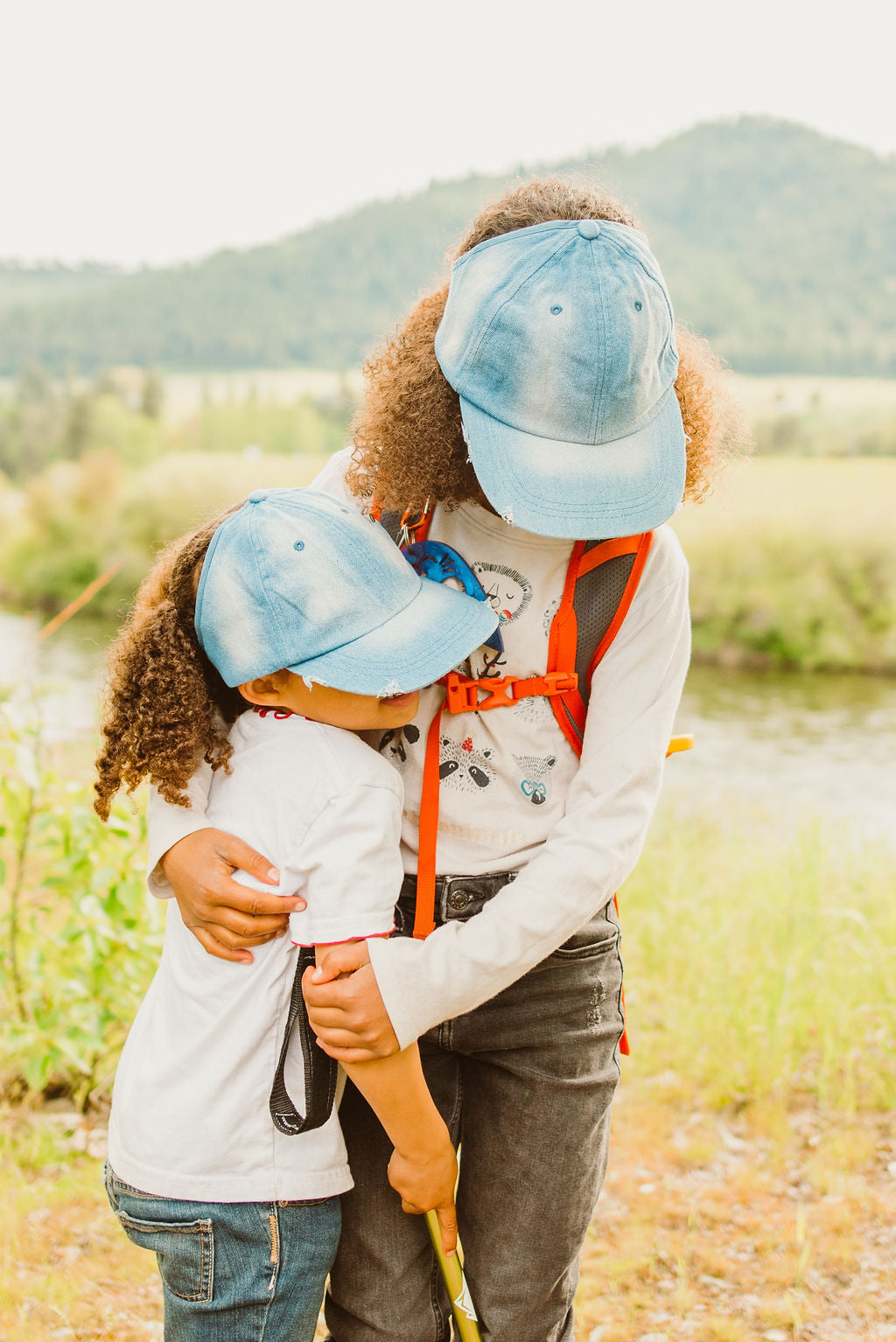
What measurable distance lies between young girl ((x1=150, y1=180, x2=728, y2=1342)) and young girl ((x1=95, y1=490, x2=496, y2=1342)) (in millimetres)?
60

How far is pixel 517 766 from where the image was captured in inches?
50.1

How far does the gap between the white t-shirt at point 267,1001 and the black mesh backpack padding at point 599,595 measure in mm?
311

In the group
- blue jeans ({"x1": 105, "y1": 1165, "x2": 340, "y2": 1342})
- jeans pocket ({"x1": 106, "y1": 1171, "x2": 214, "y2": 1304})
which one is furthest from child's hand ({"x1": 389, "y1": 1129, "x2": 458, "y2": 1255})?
jeans pocket ({"x1": 106, "y1": 1171, "x2": 214, "y2": 1304})

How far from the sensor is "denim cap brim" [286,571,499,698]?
1.08 meters

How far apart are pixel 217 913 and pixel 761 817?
216 inches

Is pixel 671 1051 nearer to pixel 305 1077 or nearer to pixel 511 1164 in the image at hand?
pixel 511 1164

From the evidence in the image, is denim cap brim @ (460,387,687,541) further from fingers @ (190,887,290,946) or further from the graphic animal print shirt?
fingers @ (190,887,290,946)

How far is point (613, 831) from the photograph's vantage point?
1.18 metres

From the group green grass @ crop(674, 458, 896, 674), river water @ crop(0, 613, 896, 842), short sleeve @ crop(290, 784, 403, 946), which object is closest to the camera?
short sleeve @ crop(290, 784, 403, 946)

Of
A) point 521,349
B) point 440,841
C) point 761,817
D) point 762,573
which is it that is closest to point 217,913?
point 440,841

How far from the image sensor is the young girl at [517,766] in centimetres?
108

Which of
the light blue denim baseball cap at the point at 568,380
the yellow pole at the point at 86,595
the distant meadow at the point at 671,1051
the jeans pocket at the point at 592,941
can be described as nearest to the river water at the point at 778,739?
the distant meadow at the point at 671,1051

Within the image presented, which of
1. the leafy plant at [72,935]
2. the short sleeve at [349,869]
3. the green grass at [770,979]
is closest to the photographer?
the short sleeve at [349,869]

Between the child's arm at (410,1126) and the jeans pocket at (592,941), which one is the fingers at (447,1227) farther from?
the jeans pocket at (592,941)
